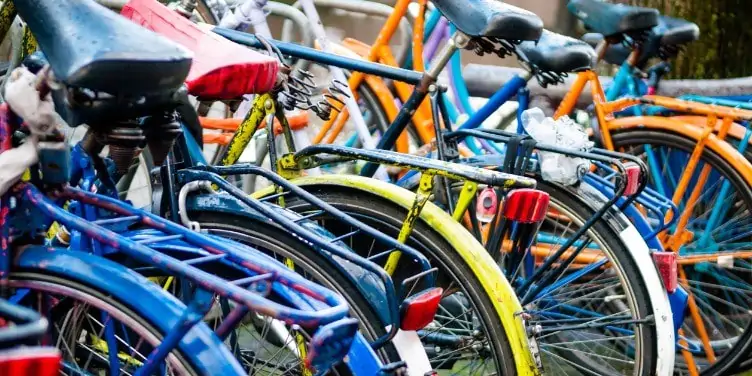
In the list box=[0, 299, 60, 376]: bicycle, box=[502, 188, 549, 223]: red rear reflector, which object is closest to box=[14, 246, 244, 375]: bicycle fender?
box=[0, 299, 60, 376]: bicycle

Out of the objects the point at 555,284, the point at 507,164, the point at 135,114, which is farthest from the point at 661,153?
the point at 135,114

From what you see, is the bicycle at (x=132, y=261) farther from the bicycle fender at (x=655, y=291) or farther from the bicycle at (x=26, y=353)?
the bicycle fender at (x=655, y=291)

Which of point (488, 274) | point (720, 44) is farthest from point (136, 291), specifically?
point (720, 44)

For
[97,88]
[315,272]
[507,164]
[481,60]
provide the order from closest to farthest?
[97,88] → [315,272] → [507,164] → [481,60]

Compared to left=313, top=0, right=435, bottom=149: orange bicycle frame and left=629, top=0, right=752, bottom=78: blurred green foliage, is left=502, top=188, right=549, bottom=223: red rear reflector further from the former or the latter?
left=629, top=0, right=752, bottom=78: blurred green foliage

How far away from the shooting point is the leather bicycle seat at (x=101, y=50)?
5.33ft

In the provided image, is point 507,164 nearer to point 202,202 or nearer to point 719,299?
point 202,202

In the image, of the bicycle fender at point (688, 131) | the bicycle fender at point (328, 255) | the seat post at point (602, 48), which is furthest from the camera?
the seat post at point (602, 48)

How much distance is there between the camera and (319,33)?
4.26 metres

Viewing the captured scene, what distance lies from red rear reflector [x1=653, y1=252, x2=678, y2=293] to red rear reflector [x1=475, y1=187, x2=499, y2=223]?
0.67 meters

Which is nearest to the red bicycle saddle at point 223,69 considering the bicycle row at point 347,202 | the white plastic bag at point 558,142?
the bicycle row at point 347,202

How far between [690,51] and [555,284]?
9.44 ft

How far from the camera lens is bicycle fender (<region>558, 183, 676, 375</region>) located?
333 centimetres

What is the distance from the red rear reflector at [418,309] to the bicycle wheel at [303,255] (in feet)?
0.77
